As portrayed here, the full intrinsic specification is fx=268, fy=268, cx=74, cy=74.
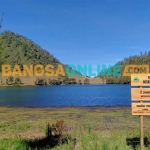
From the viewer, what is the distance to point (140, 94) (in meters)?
9.13

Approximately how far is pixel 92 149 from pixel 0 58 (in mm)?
8037

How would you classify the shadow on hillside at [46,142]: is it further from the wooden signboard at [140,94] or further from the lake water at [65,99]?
the lake water at [65,99]

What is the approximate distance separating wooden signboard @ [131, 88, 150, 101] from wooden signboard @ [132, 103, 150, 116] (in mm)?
207

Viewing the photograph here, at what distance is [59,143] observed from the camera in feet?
38.5

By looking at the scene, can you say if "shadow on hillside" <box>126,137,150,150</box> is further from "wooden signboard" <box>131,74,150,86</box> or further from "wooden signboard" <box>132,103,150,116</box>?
"wooden signboard" <box>131,74,150,86</box>

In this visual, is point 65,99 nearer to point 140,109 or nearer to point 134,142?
point 134,142

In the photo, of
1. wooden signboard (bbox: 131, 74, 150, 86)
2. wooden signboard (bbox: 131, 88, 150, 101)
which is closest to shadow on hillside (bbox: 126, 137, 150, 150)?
wooden signboard (bbox: 131, 88, 150, 101)

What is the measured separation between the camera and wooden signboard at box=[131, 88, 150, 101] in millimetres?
9105

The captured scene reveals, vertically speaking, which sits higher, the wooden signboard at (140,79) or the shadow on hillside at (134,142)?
the wooden signboard at (140,79)

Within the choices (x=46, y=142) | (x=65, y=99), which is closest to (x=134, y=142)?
(x=46, y=142)

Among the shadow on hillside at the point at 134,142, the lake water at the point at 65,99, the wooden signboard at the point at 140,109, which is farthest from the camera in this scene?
the lake water at the point at 65,99

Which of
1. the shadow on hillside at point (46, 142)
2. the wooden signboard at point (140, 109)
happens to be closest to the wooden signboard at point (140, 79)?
the wooden signboard at point (140, 109)

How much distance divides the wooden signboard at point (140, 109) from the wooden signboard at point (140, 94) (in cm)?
21

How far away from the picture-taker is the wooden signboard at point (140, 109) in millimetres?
9062
